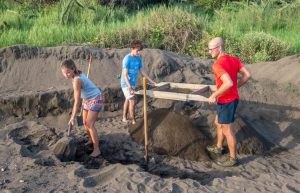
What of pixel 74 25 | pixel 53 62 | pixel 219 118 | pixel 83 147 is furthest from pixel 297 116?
pixel 74 25

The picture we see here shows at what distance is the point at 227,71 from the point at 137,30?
4894mm

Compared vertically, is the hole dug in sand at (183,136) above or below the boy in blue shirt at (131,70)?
below

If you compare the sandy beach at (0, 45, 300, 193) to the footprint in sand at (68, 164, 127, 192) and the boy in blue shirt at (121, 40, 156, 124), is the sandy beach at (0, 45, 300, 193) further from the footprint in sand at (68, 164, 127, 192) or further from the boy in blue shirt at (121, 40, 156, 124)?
the boy in blue shirt at (121, 40, 156, 124)

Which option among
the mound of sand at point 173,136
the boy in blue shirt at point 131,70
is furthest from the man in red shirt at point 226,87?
the boy in blue shirt at point 131,70

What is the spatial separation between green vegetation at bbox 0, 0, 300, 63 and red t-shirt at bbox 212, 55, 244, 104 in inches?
168

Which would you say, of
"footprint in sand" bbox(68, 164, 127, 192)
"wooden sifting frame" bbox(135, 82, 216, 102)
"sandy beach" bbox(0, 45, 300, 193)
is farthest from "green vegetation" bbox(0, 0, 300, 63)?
"footprint in sand" bbox(68, 164, 127, 192)

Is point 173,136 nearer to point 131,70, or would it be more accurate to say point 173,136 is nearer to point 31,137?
point 131,70

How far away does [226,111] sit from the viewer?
19.9ft

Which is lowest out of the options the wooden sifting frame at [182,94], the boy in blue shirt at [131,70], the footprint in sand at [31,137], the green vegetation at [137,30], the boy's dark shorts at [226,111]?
the footprint in sand at [31,137]

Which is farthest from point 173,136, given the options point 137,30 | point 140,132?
point 137,30

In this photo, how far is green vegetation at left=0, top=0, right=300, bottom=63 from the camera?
32.6 ft

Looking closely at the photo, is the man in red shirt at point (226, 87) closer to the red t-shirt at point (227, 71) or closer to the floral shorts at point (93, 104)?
the red t-shirt at point (227, 71)

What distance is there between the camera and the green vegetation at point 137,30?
992 centimetres

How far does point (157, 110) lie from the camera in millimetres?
7273
